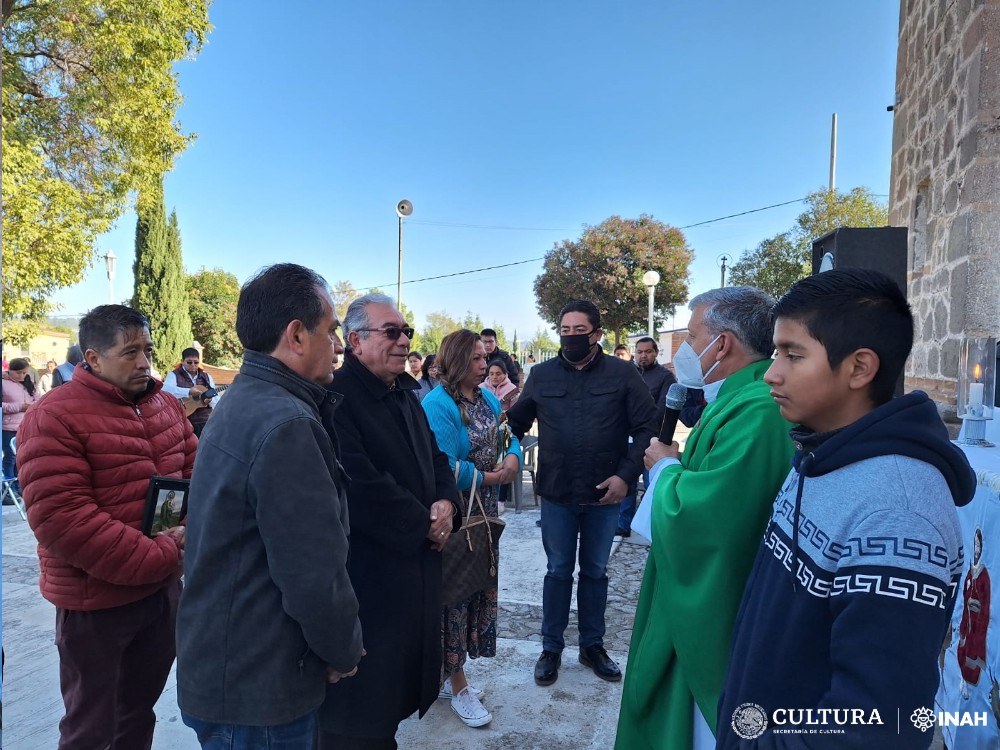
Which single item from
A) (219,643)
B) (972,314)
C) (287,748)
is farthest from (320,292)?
(972,314)

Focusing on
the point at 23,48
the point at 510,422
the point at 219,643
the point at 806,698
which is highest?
the point at 23,48

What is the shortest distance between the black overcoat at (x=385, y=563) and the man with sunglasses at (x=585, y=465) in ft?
3.98

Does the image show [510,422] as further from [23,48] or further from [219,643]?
[23,48]

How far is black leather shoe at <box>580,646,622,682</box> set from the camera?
3.34 m

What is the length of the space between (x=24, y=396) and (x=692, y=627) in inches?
358

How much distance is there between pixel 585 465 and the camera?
137 inches

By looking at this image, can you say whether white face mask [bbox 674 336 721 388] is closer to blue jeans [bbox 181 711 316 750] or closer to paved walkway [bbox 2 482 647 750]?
blue jeans [bbox 181 711 316 750]

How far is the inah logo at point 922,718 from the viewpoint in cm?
101

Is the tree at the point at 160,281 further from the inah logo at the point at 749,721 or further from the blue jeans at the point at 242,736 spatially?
the inah logo at the point at 749,721

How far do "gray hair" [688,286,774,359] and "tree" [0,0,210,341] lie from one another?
1287cm

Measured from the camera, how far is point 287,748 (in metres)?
1.64

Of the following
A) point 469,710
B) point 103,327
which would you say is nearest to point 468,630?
point 469,710

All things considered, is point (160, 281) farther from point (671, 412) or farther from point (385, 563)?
point (671, 412)

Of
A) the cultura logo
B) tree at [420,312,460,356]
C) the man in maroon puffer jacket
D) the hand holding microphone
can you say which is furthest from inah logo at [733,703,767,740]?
tree at [420,312,460,356]
